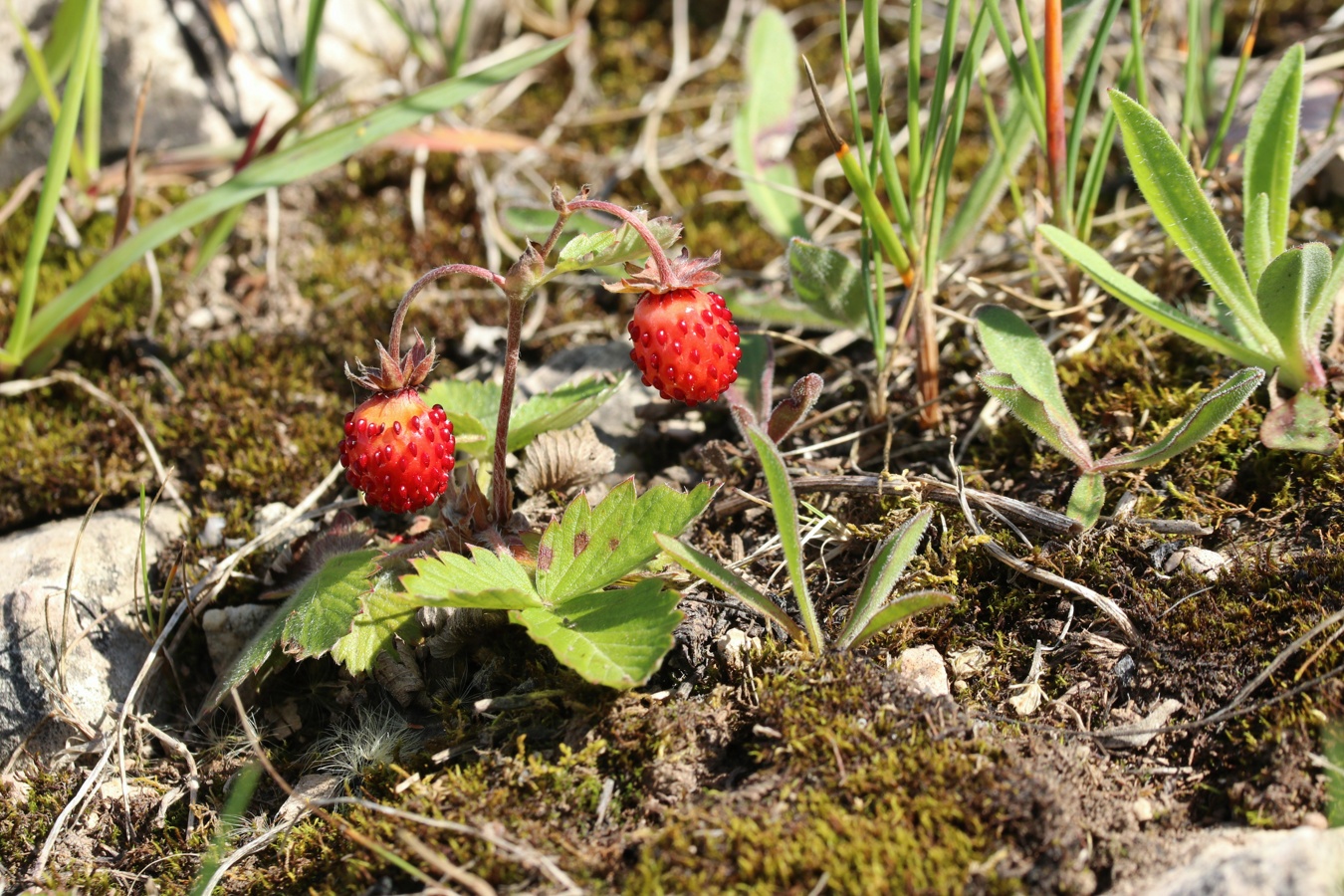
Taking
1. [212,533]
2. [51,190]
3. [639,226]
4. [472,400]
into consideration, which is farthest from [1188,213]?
[51,190]

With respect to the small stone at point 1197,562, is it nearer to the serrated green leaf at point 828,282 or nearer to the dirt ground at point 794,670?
the dirt ground at point 794,670

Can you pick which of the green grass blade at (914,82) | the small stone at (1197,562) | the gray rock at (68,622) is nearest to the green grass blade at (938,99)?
the green grass blade at (914,82)


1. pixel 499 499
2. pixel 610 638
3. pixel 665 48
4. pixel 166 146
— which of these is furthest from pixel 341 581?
pixel 665 48

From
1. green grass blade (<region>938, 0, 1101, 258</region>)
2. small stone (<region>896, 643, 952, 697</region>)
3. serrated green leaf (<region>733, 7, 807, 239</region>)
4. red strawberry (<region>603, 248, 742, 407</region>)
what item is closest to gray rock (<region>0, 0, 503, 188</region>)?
serrated green leaf (<region>733, 7, 807, 239</region>)

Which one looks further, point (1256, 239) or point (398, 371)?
point (1256, 239)

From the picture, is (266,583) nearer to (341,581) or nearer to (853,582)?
(341,581)

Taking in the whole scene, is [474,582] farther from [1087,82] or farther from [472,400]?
[1087,82]
